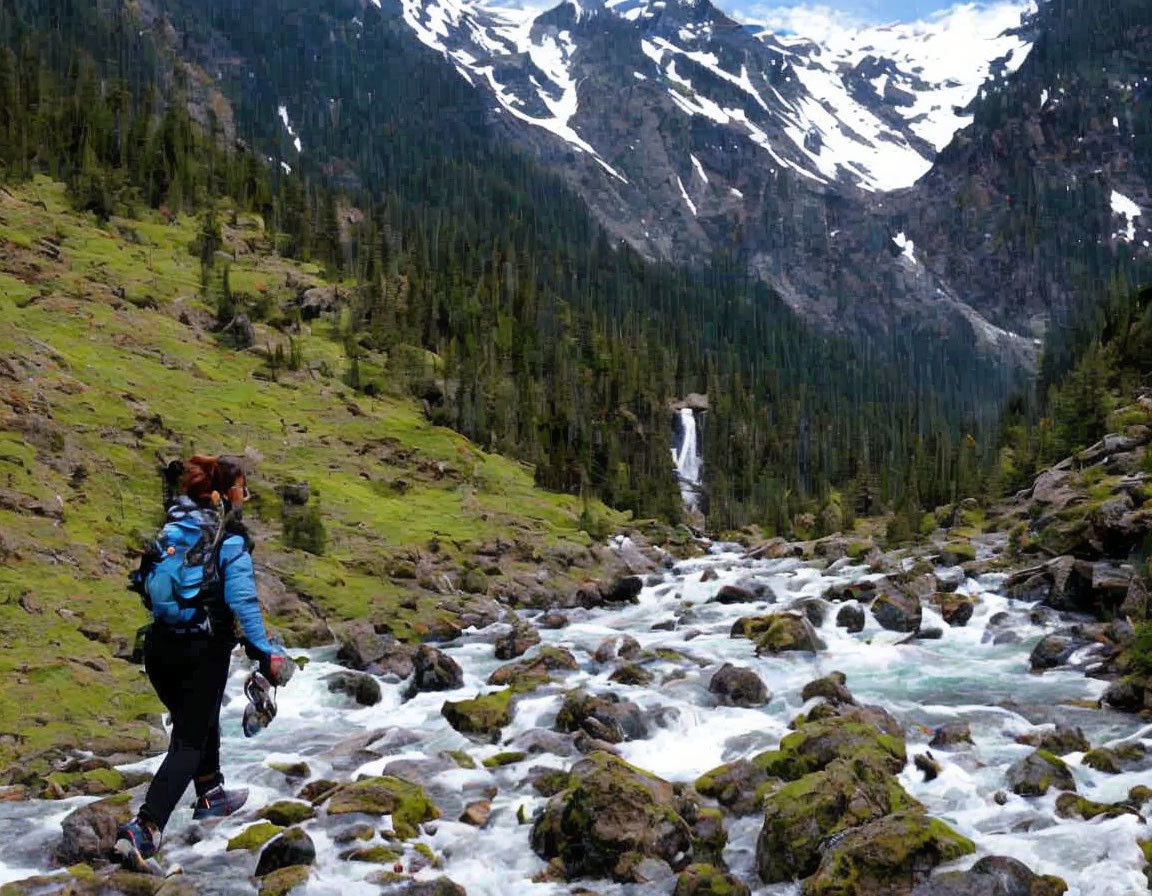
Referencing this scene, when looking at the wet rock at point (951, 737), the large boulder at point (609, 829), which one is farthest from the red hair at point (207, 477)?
the wet rock at point (951, 737)

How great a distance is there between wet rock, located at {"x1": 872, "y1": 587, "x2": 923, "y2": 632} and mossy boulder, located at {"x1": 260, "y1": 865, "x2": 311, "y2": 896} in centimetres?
2476

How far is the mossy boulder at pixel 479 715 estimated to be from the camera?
20.1 meters

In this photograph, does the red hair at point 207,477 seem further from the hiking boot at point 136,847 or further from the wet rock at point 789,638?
the wet rock at point 789,638

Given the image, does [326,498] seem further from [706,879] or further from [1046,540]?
[706,879]

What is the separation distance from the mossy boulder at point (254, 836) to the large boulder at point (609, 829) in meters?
3.97

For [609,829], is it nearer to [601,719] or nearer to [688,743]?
[688,743]

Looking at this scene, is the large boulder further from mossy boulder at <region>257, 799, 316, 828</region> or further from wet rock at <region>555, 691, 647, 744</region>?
wet rock at <region>555, 691, 647, 744</region>

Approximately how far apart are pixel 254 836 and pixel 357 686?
33.2 ft

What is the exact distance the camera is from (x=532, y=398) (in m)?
92.1

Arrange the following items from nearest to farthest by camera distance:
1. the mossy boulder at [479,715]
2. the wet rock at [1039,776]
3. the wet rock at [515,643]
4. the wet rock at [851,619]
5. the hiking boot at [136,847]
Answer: the hiking boot at [136,847]
the wet rock at [1039,776]
the mossy boulder at [479,715]
the wet rock at [515,643]
the wet rock at [851,619]

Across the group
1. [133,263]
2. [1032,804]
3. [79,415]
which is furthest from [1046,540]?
[133,263]

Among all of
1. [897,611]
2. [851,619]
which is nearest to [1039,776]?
[851,619]

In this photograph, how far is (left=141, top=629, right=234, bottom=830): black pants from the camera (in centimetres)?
982

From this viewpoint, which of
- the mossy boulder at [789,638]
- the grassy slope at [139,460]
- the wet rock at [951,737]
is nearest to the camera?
the wet rock at [951,737]
